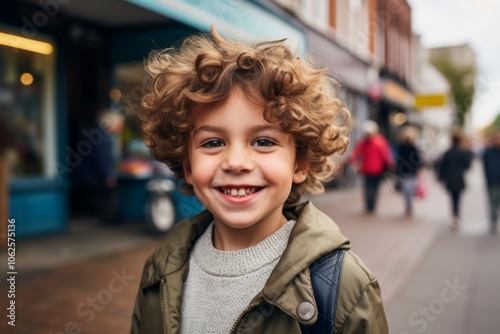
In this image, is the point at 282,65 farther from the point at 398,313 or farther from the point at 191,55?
the point at 398,313

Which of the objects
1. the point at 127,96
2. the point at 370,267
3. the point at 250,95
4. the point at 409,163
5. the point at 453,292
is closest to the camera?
the point at 250,95

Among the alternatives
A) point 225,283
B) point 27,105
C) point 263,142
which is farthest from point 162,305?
point 27,105

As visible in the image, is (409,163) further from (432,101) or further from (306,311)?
(306,311)

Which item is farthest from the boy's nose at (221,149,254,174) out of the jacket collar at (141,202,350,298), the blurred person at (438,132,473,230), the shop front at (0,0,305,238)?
the blurred person at (438,132,473,230)

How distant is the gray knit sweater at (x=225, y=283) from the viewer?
4.65ft

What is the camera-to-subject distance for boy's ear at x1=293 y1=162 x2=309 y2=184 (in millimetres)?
1564

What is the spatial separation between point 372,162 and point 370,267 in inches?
185

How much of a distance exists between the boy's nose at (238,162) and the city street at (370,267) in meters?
2.82

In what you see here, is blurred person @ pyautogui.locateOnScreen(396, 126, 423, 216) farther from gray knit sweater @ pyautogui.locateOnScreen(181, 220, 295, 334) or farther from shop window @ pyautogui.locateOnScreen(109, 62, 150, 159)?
gray knit sweater @ pyautogui.locateOnScreen(181, 220, 295, 334)

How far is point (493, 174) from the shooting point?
8469 mm

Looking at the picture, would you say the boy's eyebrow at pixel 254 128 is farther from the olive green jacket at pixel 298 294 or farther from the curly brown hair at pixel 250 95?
the olive green jacket at pixel 298 294

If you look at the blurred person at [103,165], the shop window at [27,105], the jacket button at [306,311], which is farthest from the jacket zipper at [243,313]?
the blurred person at [103,165]

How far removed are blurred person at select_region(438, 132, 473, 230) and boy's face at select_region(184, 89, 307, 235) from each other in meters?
8.29

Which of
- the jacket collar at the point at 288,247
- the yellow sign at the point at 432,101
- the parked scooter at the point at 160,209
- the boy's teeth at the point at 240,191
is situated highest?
the yellow sign at the point at 432,101
